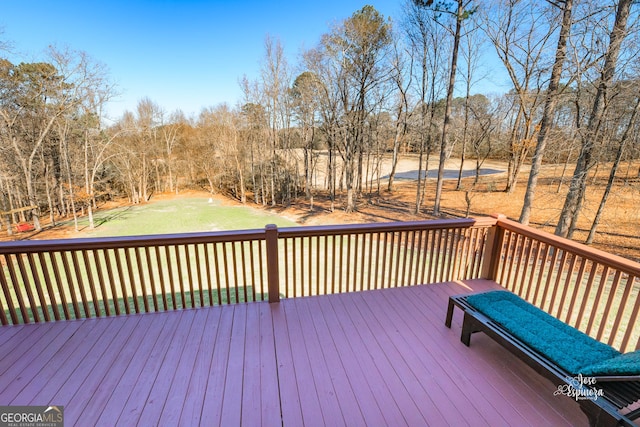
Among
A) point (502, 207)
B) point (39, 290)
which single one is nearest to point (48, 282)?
point (39, 290)

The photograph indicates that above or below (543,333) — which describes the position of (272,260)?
above

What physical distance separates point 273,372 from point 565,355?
205 centimetres

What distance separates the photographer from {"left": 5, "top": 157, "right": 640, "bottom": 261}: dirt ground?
791 centimetres

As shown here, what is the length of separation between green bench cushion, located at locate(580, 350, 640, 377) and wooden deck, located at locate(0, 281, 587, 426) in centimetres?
41

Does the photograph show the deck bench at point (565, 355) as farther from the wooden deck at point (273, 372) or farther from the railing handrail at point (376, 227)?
the railing handrail at point (376, 227)

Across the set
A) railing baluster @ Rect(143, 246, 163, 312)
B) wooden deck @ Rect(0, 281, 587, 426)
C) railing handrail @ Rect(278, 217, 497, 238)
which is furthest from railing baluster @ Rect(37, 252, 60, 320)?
railing handrail @ Rect(278, 217, 497, 238)

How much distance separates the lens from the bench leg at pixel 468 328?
2.31m

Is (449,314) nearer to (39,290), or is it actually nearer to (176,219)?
(39,290)

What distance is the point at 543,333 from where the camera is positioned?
1998 mm

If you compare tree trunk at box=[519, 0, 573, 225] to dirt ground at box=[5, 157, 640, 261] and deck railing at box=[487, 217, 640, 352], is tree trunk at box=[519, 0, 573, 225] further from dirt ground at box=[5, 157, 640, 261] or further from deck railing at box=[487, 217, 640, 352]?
deck railing at box=[487, 217, 640, 352]

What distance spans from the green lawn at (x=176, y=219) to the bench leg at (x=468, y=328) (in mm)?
11448

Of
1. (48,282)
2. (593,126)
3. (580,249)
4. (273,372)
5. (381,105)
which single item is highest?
(381,105)

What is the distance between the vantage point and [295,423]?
67.0 inches

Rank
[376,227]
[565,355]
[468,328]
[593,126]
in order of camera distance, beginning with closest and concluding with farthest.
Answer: [565,355] → [468,328] → [376,227] → [593,126]
